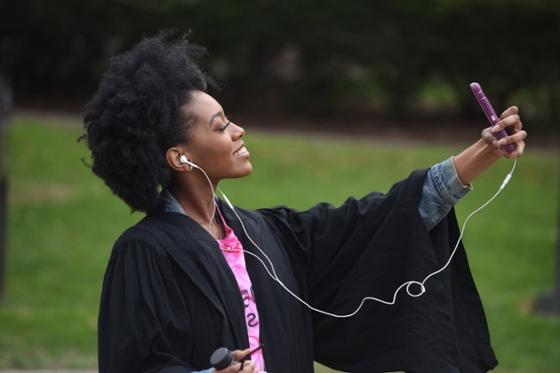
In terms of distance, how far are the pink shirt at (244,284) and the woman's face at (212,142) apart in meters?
0.22

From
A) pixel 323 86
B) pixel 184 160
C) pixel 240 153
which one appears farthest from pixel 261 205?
pixel 184 160

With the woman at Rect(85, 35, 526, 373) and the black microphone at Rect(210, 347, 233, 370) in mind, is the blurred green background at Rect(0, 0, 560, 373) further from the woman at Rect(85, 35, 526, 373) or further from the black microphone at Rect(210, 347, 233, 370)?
the black microphone at Rect(210, 347, 233, 370)

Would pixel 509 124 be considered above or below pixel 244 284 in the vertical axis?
above

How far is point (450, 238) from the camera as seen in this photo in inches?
144

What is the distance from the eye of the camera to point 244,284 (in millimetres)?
3352

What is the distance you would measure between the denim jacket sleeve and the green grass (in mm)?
3951

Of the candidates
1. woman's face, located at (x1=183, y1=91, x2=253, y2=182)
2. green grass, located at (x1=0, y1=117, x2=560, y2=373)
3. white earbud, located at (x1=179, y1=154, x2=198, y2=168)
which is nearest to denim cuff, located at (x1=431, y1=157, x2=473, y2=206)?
woman's face, located at (x1=183, y1=91, x2=253, y2=182)

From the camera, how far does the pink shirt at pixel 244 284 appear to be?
3293mm

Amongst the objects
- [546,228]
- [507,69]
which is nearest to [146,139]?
[546,228]

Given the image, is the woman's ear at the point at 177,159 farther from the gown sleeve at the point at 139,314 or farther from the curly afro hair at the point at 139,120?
the gown sleeve at the point at 139,314

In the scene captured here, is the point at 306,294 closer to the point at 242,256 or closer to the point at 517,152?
the point at 242,256

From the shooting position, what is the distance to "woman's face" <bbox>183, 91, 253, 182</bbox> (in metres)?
3.28

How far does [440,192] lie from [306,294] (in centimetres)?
57

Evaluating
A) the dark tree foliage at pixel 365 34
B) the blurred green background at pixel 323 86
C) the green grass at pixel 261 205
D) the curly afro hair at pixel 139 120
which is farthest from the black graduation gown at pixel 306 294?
the dark tree foliage at pixel 365 34
